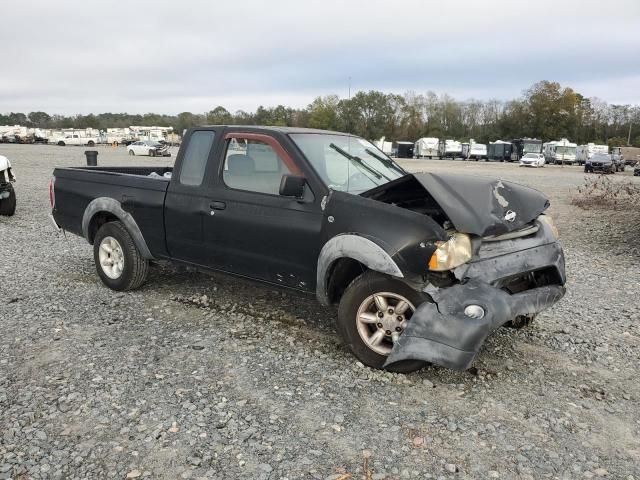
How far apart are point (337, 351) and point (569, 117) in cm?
9376

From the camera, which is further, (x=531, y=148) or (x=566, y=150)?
(x=531, y=148)

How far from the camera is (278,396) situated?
375 cm


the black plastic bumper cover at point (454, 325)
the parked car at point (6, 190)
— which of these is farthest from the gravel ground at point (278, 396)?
the parked car at point (6, 190)

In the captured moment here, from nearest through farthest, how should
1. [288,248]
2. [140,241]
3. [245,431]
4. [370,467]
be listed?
[370,467] < [245,431] < [288,248] < [140,241]

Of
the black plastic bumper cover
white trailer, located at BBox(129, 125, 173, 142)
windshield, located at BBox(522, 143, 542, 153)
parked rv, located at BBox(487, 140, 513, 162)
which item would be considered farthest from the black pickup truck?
white trailer, located at BBox(129, 125, 173, 142)

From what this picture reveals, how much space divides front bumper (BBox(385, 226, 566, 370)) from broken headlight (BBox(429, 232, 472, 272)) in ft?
0.36

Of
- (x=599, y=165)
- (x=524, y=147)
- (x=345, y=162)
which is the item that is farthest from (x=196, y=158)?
(x=524, y=147)

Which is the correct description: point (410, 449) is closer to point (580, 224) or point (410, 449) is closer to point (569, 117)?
point (580, 224)

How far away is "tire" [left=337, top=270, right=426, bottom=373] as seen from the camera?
387 centimetres

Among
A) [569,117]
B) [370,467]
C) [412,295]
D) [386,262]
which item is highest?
[569,117]

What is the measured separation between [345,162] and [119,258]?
2.84 meters

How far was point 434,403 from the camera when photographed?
12.1 feet

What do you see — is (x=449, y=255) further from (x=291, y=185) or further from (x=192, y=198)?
(x=192, y=198)

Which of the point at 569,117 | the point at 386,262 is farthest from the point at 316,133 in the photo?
the point at 569,117
